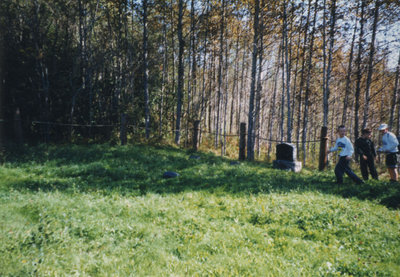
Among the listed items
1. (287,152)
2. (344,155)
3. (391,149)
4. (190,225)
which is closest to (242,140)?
(287,152)

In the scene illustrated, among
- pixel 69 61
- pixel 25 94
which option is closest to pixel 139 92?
pixel 69 61

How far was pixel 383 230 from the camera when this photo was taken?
477cm

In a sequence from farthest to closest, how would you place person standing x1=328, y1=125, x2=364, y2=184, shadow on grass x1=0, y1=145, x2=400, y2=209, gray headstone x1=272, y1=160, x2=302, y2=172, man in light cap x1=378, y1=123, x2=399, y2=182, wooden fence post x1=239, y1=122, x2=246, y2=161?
wooden fence post x1=239, y1=122, x2=246, y2=161 → gray headstone x1=272, y1=160, x2=302, y2=172 → man in light cap x1=378, y1=123, x2=399, y2=182 → person standing x1=328, y1=125, x2=364, y2=184 → shadow on grass x1=0, y1=145, x2=400, y2=209

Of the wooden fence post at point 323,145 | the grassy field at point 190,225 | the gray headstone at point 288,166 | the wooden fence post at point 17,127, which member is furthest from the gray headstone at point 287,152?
the wooden fence post at point 17,127

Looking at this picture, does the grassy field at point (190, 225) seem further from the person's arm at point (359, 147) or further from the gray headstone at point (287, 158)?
the gray headstone at point (287, 158)

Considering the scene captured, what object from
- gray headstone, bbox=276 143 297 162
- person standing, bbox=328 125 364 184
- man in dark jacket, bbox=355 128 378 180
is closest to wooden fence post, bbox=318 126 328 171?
gray headstone, bbox=276 143 297 162

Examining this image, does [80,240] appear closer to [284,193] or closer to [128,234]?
[128,234]

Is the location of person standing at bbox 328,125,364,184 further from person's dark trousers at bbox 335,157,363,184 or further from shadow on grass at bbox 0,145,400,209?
shadow on grass at bbox 0,145,400,209

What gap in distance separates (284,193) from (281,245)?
274 centimetres

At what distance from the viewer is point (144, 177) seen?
26.8 ft

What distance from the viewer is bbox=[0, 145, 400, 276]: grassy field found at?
11.6 feet

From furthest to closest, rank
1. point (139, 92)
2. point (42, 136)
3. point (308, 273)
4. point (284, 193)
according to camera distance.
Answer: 1. point (139, 92)
2. point (42, 136)
3. point (284, 193)
4. point (308, 273)

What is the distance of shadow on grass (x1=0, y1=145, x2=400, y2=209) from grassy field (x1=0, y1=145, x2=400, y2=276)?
5 cm

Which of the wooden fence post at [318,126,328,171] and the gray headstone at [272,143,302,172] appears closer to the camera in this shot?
the wooden fence post at [318,126,328,171]
